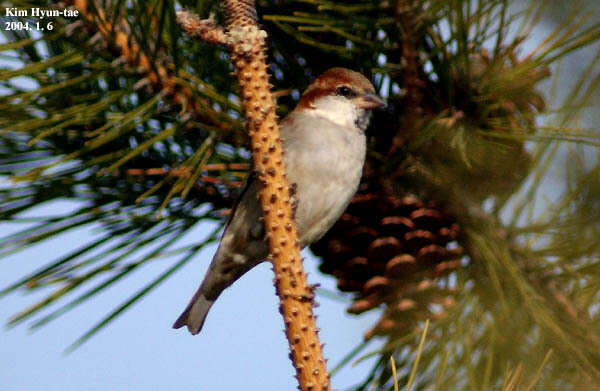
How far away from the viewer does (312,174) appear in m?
2.62

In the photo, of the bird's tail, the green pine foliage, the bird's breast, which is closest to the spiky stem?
the green pine foliage

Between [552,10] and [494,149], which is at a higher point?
[552,10]

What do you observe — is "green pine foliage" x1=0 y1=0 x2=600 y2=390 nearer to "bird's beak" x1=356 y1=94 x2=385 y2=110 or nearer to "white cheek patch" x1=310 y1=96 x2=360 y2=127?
"bird's beak" x1=356 y1=94 x2=385 y2=110

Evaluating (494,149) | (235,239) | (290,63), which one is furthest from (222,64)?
(235,239)

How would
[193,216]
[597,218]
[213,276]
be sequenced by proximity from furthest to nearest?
[213,276] < [193,216] < [597,218]

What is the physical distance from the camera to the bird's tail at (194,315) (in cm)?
290

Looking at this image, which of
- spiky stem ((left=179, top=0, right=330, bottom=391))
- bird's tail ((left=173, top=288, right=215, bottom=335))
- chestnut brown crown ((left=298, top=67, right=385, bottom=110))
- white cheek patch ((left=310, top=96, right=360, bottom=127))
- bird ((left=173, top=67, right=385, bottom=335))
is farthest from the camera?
bird's tail ((left=173, top=288, right=215, bottom=335))

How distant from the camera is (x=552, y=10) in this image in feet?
3.36

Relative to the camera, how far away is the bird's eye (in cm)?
242

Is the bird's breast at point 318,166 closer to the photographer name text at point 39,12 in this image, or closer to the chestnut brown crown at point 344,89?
the chestnut brown crown at point 344,89

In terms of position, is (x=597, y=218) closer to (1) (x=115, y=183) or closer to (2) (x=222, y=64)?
(2) (x=222, y=64)

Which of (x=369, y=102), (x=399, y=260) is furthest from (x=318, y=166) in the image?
(x=399, y=260)

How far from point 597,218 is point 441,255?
1.74 ft

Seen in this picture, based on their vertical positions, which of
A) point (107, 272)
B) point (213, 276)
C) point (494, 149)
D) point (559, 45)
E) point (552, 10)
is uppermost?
point (552, 10)
